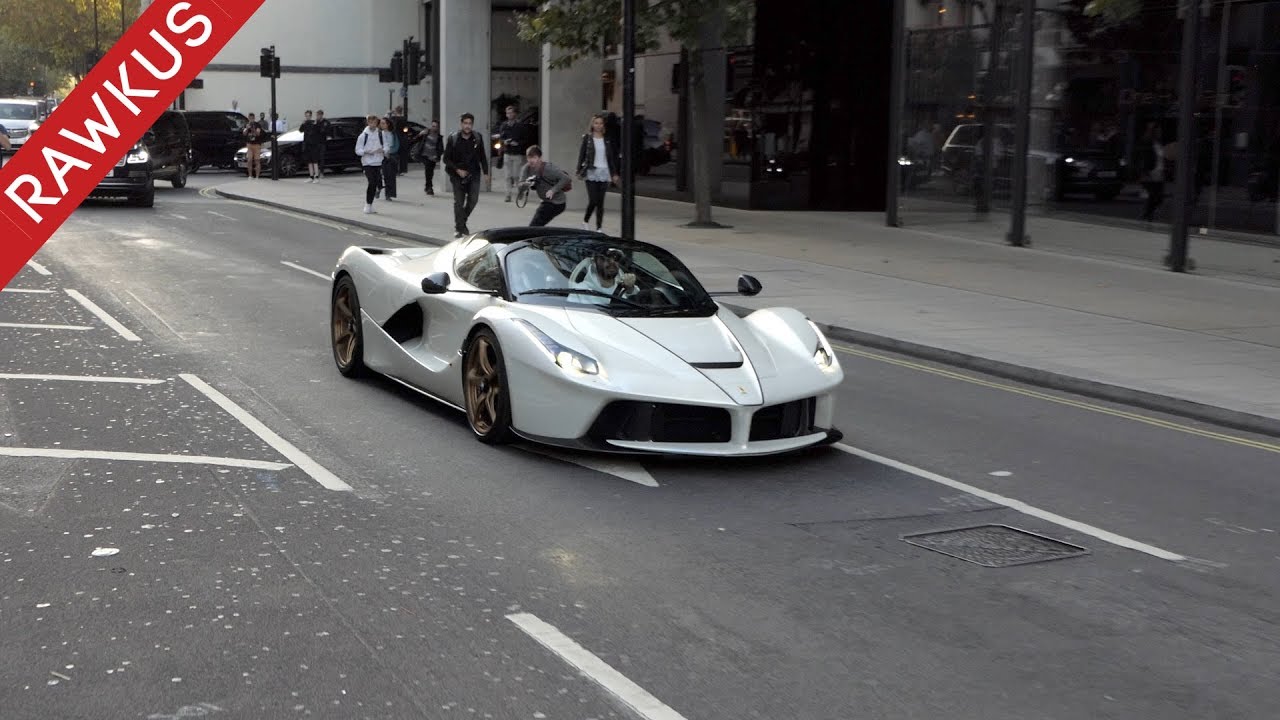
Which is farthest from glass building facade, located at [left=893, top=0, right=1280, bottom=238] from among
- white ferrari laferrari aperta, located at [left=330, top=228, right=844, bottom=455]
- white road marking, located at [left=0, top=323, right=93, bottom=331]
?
white road marking, located at [left=0, top=323, right=93, bottom=331]

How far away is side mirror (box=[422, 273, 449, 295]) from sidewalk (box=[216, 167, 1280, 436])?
16.3ft

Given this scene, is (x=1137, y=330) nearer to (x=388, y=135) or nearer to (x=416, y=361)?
(x=416, y=361)

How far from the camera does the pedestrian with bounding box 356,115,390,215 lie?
93.9 feet

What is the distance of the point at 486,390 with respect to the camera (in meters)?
8.59

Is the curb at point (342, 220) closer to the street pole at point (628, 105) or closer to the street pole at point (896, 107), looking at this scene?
the street pole at point (628, 105)

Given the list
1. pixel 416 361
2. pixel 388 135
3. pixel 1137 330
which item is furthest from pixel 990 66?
pixel 416 361

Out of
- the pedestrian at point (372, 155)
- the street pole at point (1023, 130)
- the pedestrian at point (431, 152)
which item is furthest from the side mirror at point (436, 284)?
the pedestrian at point (431, 152)

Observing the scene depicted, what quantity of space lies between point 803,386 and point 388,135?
24.5 metres

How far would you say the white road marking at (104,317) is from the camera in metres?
12.4

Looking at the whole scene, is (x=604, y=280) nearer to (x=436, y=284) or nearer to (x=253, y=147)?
(x=436, y=284)

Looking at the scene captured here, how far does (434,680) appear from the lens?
4863 mm

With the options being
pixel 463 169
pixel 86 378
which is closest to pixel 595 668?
pixel 86 378

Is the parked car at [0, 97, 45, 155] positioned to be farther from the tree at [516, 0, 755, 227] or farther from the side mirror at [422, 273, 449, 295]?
the side mirror at [422, 273, 449, 295]

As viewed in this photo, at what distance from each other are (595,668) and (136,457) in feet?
13.0
